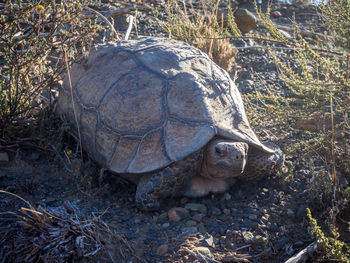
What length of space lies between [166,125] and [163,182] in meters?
0.45

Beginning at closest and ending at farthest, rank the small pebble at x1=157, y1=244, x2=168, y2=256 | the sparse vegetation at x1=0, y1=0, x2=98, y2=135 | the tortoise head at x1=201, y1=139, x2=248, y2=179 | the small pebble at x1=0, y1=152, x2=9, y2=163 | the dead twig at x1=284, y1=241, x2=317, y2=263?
the dead twig at x1=284, y1=241, x2=317, y2=263 < the small pebble at x1=157, y1=244, x2=168, y2=256 < the tortoise head at x1=201, y1=139, x2=248, y2=179 < the sparse vegetation at x1=0, y1=0, x2=98, y2=135 < the small pebble at x1=0, y1=152, x2=9, y2=163

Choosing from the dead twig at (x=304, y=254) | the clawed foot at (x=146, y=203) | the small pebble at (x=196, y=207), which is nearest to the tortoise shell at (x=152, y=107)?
the clawed foot at (x=146, y=203)

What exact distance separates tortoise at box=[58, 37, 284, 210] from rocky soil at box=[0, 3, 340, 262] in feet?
0.46

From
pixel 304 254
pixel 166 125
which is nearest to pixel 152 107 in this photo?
pixel 166 125

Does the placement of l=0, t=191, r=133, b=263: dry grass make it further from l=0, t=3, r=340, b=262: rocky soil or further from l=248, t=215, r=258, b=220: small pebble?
l=248, t=215, r=258, b=220: small pebble

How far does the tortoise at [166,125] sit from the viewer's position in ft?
9.71

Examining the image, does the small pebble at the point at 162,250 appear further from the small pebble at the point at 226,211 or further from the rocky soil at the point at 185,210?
the small pebble at the point at 226,211

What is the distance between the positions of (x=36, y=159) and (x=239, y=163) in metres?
1.88

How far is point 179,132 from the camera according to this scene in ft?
9.71

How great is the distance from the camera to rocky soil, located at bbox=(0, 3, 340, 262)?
8.74 feet

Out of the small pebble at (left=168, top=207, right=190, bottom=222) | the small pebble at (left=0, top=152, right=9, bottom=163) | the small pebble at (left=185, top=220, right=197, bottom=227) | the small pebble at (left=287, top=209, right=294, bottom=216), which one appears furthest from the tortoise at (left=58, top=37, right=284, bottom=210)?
the small pebble at (left=0, top=152, right=9, bottom=163)

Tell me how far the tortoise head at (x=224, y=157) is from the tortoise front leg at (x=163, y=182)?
0.33 feet

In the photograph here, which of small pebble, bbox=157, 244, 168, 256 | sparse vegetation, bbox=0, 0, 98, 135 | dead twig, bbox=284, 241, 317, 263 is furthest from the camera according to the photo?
sparse vegetation, bbox=0, 0, 98, 135

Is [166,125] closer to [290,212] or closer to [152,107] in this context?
[152,107]
